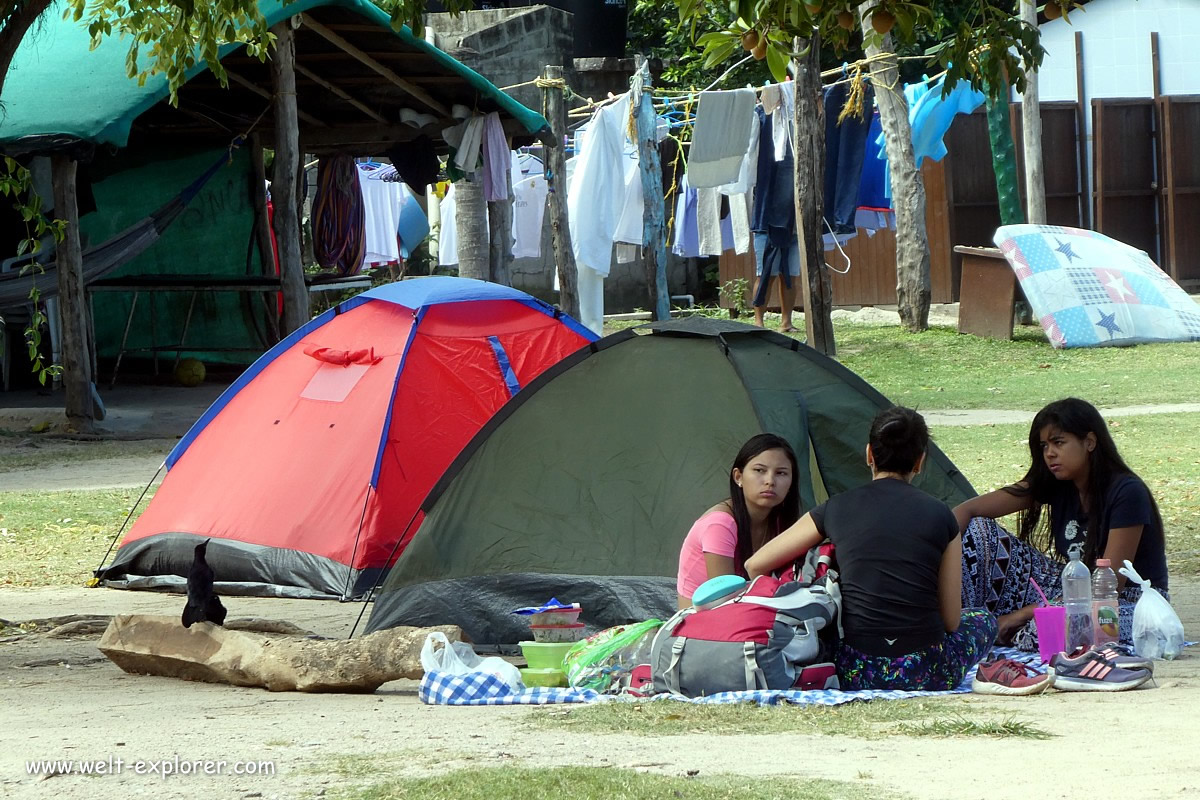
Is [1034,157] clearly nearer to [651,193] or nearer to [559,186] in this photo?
[651,193]

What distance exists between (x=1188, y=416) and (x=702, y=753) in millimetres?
9045

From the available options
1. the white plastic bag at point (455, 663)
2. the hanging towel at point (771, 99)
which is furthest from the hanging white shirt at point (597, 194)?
the white plastic bag at point (455, 663)

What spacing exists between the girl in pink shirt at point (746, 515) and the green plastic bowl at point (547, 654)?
0.46 metres

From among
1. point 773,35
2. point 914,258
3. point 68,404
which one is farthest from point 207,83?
point 773,35

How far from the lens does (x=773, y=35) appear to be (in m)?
4.71

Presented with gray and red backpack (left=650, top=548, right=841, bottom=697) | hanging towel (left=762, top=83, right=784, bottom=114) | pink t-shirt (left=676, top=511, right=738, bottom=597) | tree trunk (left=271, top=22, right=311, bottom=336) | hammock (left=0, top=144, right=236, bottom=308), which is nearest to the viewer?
gray and red backpack (left=650, top=548, right=841, bottom=697)

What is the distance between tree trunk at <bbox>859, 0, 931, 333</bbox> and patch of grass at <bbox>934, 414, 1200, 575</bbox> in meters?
5.95

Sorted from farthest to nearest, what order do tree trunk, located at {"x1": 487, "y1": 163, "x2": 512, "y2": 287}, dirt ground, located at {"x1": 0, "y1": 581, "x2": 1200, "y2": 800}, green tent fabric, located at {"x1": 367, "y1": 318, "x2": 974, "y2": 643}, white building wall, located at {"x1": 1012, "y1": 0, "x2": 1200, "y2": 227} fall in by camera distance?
white building wall, located at {"x1": 1012, "y1": 0, "x2": 1200, "y2": 227}, tree trunk, located at {"x1": 487, "y1": 163, "x2": 512, "y2": 287}, green tent fabric, located at {"x1": 367, "y1": 318, "x2": 974, "y2": 643}, dirt ground, located at {"x1": 0, "y1": 581, "x2": 1200, "y2": 800}

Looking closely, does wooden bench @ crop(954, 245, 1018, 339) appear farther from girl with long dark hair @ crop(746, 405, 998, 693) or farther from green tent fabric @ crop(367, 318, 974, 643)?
girl with long dark hair @ crop(746, 405, 998, 693)

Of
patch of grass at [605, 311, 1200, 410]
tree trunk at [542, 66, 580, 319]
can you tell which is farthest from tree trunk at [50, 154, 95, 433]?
tree trunk at [542, 66, 580, 319]

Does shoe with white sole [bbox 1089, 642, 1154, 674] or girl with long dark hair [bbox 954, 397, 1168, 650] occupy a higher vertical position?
girl with long dark hair [bbox 954, 397, 1168, 650]

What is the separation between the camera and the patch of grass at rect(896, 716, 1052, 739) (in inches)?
159

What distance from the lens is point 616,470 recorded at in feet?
20.2

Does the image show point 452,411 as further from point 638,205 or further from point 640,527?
point 638,205
